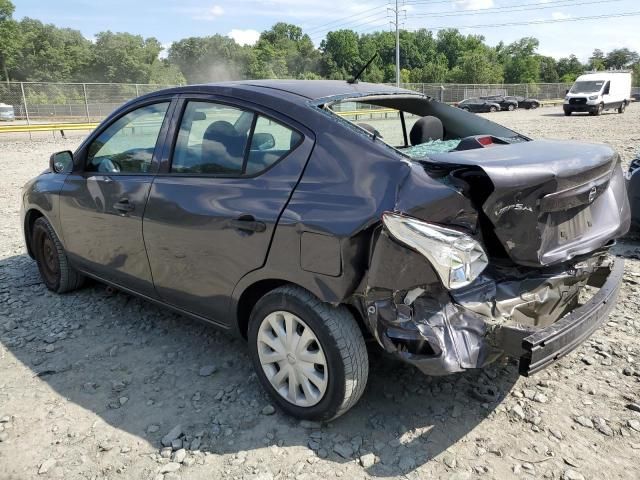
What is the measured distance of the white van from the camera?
102 feet

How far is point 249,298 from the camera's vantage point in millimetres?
3012

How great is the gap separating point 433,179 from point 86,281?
3.54m

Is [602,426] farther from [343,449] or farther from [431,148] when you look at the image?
[431,148]

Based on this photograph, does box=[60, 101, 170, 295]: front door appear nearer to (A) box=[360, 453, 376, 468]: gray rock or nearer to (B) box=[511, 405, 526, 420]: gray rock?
(A) box=[360, 453, 376, 468]: gray rock

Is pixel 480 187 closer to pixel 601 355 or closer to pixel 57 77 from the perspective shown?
pixel 601 355

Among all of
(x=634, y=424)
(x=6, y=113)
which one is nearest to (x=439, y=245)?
(x=634, y=424)

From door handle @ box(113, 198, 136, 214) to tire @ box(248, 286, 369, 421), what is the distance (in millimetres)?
1218

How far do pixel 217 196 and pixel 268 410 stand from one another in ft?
4.03

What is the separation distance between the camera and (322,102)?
2.90 m

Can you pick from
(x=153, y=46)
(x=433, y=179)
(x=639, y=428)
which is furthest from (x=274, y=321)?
(x=153, y=46)

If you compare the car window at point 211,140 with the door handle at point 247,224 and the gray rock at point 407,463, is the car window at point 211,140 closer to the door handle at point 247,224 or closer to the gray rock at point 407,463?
the door handle at point 247,224

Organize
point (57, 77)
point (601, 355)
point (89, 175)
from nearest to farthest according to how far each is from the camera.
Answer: point (601, 355)
point (89, 175)
point (57, 77)

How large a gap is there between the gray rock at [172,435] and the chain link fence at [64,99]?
89.0 ft

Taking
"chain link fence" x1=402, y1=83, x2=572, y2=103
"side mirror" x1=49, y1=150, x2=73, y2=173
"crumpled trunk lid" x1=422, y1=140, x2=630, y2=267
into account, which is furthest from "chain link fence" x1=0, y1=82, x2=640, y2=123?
"crumpled trunk lid" x1=422, y1=140, x2=630, y2=267
